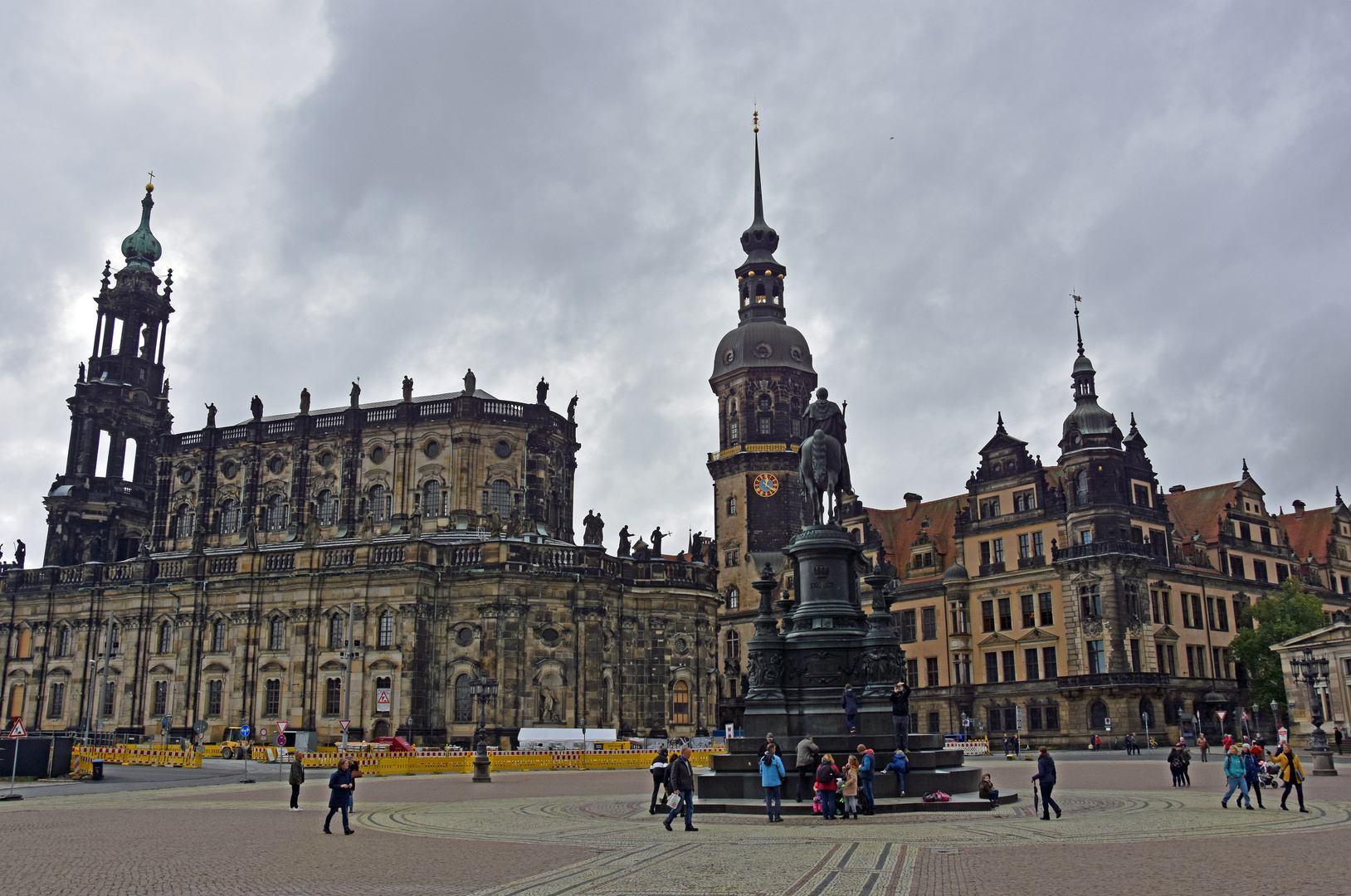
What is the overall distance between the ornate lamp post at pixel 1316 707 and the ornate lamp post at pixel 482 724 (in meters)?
24.5

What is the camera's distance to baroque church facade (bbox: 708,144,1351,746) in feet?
204

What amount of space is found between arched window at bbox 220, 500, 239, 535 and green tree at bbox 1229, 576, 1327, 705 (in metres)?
59.3

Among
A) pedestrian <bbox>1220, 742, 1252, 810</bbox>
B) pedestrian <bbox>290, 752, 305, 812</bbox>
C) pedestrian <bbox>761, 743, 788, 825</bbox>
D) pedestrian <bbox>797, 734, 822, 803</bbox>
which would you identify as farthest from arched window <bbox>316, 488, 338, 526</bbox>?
pedestrian <bbox>1220, 742, 1252, 810</bbox>

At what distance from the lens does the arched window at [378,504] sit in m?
66.7

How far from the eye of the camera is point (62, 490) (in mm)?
77250

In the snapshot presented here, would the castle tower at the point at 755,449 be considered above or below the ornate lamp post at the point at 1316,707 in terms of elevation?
above

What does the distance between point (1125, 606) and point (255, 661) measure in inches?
1844

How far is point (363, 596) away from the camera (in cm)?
5866

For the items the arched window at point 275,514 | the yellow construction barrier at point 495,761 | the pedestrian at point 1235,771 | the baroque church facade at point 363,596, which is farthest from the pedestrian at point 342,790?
the arched window at point 275,514

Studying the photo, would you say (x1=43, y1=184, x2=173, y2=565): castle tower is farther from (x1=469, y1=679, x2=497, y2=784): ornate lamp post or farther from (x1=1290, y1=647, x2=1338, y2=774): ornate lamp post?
(x1=1290, y1=647, x2=1338, y2=774): ornate lamp post

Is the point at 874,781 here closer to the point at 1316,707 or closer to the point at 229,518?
the point at 1316,707

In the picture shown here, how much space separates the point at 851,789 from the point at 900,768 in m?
2.04

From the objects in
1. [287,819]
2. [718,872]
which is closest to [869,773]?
[718,872]

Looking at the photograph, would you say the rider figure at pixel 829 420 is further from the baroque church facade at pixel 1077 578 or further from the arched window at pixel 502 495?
the arched window at pixel 502 495
